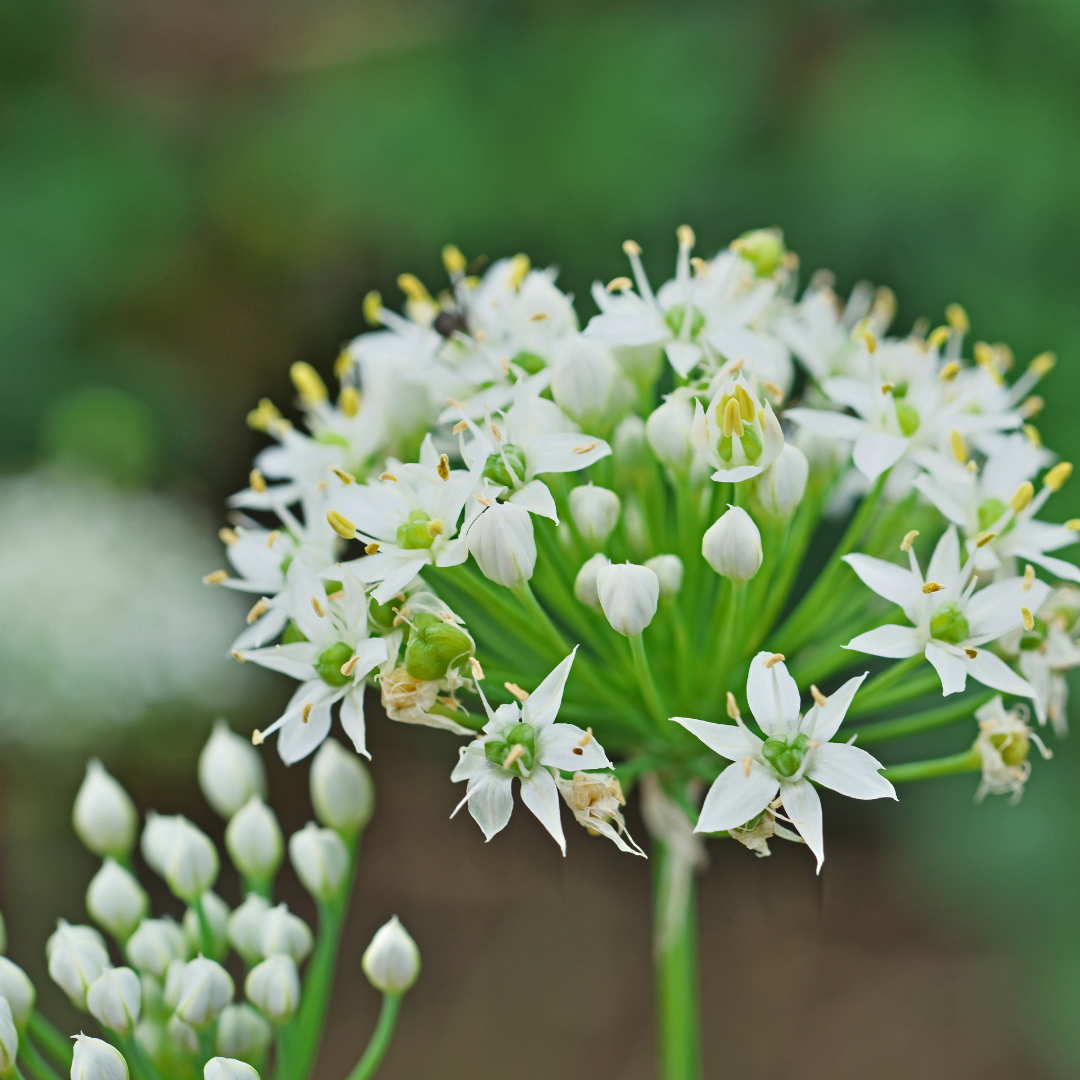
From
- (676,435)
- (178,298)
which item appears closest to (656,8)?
(178,298)

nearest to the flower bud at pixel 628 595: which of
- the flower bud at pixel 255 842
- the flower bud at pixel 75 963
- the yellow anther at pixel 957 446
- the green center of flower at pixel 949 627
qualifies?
the green center of flower at pixel 949 627

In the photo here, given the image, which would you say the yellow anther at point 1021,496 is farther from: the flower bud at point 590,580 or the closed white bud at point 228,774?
the closed white bud at point 228,774

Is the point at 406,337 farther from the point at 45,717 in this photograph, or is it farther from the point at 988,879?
the point at 988,879

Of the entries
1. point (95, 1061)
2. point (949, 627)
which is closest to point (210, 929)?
point (95, 1061)

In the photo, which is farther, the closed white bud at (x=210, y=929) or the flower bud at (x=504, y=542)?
the closed white bud at (x=210, y=929)

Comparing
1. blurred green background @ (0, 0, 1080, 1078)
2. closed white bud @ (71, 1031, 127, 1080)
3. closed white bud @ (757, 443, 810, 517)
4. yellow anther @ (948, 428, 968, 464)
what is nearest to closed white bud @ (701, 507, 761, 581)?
closed white bud @ (757, 443, 810, 517)

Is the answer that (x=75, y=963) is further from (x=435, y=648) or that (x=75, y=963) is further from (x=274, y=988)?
(x=435, y=648)

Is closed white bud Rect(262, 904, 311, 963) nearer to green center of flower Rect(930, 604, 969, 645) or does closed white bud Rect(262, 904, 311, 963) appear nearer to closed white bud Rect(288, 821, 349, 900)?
closed white bud Rect(288, 821, 349, 900)
